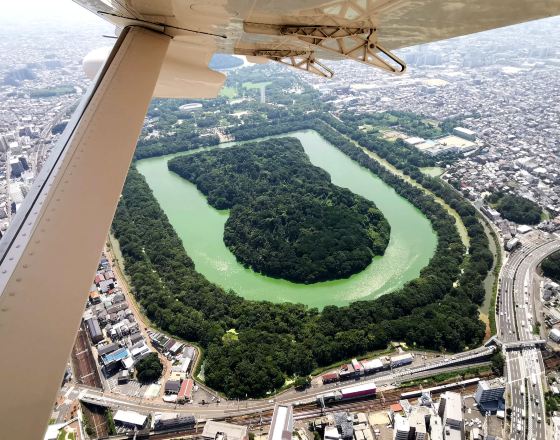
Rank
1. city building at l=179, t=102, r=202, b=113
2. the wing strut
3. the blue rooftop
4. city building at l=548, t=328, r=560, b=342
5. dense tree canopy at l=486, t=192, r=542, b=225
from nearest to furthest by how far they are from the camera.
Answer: the wing strut → the blue rooftop → city building at l=548, t=328, r=560, b=342 → dense tree canopy at l=486, t=192, r=542, b=225 → city building at l=179, t=102, r=202, b=113

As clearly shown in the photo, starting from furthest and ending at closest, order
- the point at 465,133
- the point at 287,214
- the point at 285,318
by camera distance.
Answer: the point at 465,133
the point at 287,214
the point at 285,318

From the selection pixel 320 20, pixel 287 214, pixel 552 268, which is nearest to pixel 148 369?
pixel 287 214

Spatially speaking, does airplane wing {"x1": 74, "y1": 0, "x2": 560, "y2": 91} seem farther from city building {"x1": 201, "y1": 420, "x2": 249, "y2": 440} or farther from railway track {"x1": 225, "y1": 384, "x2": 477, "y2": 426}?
railway track {"x1": 225, "y1": 384, "x2": 477, "y2": 426}

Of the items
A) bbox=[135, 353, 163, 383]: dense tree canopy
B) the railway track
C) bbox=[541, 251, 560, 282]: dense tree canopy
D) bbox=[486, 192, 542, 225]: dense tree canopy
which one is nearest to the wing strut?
the railway track

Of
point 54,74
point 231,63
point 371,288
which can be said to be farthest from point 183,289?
point 231,63

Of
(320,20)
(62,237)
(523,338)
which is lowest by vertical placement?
(523,338)

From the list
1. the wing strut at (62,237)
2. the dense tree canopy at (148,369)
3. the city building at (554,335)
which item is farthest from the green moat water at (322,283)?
the wing strut at (62,237)

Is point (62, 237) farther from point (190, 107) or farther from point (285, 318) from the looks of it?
point (190, 107)
